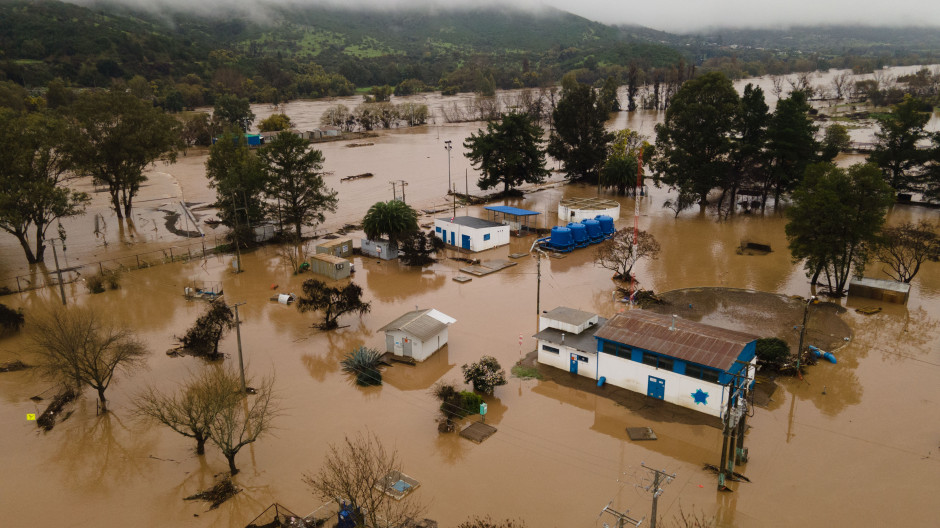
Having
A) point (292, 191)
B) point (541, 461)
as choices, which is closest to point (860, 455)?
point (541, 461)

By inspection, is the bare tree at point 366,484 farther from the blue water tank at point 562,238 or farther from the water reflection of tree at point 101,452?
the blue water tank at point 562,238

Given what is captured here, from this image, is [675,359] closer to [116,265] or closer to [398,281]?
[398,281]

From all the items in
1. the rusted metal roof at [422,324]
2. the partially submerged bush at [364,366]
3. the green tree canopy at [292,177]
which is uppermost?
the green tree canopy at [292,177]

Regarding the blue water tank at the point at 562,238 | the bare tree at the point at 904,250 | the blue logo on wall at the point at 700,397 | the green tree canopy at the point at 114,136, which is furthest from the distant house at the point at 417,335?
the green tree canopy at the point at 114,136

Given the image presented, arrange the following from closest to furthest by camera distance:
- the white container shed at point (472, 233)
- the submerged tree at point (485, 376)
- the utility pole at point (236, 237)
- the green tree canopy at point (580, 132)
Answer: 1. the submerged tree at point (485, 376)
2. the utility pole at point (236, 237)
3. the white container shed at point (472, 233)
4. the green tree canopy at point (580, 132)

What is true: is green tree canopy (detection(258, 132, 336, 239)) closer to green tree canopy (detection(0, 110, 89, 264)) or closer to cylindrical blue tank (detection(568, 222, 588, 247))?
green tree canopy (detection(0, 110, 89, 264))

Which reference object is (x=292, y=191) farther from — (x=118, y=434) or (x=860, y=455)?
(x=860, y=455)

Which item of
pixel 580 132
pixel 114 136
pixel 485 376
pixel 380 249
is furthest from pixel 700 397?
pixel 114 136
